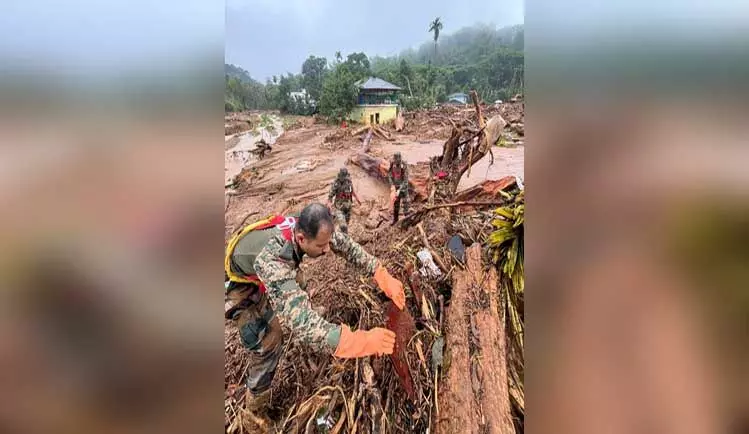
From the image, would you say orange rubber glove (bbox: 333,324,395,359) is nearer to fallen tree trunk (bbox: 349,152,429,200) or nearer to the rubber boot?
the rubber boot

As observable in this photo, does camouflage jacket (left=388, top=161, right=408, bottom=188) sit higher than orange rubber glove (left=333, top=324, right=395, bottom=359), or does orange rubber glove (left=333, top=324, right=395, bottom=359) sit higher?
camouflage jacket (left=388, top=161, right=408, bottom=188)

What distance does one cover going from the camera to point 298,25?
1866 millimetres

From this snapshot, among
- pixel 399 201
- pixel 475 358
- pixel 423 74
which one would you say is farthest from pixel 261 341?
pixel 423 74

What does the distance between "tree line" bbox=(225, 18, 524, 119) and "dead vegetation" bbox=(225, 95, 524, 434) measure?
4.6 inches

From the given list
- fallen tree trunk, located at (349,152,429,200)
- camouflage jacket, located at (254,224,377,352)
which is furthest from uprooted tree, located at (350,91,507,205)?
camouflage jacket, located at (254,224,377,352)

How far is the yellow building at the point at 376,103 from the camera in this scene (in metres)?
1.96

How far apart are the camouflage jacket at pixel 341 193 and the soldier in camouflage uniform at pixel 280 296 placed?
0.20 ft

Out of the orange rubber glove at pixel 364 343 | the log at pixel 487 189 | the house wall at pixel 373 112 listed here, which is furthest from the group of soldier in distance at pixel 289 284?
the log at pixel 487 189

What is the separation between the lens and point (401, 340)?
79.0 inches

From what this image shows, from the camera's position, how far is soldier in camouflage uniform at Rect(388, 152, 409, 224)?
2.00m

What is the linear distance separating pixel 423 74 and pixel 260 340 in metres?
1.40
